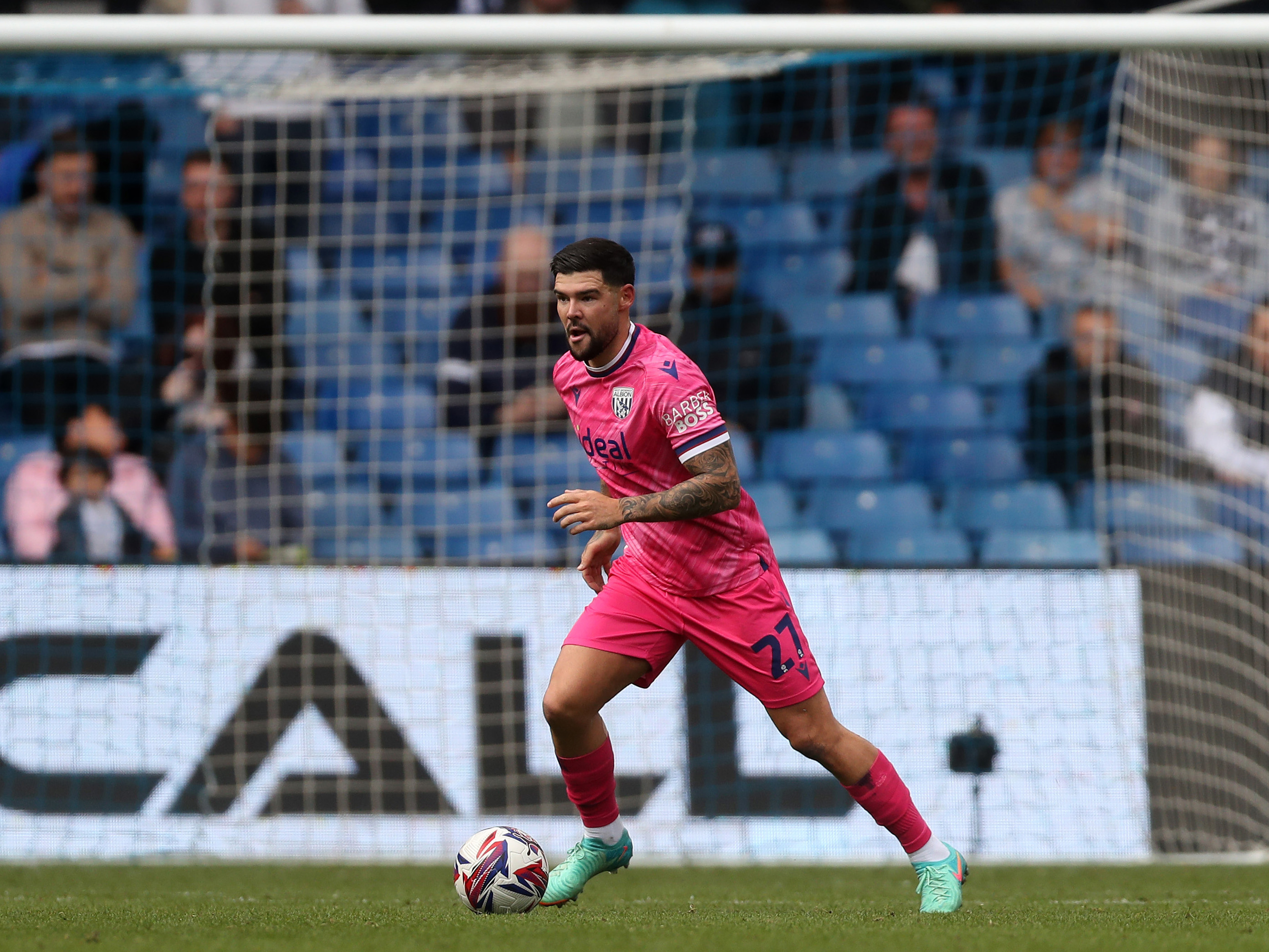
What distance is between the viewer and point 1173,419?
9398 mm

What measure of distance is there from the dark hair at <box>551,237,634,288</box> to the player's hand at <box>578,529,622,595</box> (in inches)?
32.9

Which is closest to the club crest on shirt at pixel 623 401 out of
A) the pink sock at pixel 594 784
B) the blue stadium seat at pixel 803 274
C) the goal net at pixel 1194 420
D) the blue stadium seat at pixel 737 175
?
the pink sock at pixel 594 784

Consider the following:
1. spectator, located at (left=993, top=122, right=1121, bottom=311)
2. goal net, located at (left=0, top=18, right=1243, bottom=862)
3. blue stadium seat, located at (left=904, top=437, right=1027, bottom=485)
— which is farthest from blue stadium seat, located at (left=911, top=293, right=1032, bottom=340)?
blue stadium seat, located at (left=904, top=437, right=1027, bottom=485)

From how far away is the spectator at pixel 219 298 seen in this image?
30.1ft

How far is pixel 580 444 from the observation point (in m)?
7.16

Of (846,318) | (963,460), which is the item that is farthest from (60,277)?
(963,460)

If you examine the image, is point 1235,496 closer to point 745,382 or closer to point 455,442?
point 745,382

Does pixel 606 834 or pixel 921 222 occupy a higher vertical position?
pixel 921 222

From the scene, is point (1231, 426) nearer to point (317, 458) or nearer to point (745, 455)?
point (745, 455)

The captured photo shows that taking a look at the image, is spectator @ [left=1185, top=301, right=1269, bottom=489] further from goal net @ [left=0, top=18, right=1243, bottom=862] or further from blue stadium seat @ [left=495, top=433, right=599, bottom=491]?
blue stadium seat @ [left=495, top=433, right=599, bottom=491]

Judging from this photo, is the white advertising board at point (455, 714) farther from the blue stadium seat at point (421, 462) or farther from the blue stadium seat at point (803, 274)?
the blue stadium seat at point (803, 274)

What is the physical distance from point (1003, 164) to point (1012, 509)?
261cm

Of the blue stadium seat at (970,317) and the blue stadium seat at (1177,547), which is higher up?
the blue stadium seat at (970,317)

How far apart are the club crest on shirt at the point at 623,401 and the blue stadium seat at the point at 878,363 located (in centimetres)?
554
